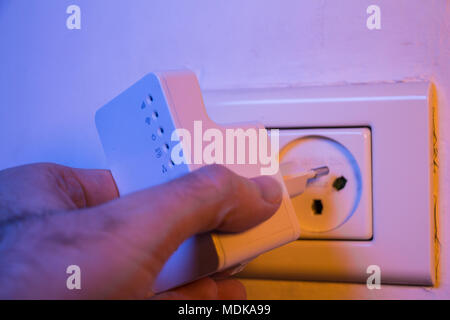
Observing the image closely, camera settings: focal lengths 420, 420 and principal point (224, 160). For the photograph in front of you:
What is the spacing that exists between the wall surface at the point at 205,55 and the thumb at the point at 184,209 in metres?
0.14

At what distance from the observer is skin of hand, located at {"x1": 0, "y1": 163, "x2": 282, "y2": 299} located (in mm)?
273

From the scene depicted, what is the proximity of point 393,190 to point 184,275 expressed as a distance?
199 millimetres

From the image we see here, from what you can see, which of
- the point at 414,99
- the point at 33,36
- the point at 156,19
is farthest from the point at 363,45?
the point at 33,36

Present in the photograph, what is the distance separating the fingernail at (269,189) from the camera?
318mm

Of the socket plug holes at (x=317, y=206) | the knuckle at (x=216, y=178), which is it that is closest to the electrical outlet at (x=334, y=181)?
the socket plug holes at (x=317, y=206)

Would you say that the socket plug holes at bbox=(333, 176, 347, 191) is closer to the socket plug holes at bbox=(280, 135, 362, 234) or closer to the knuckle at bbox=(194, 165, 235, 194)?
the socket plug holes at bbox=(280, 135, 362, 234)

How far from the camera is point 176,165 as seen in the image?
31 centimetres

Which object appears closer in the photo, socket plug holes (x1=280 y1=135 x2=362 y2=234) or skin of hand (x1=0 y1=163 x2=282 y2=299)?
skin of hand (x1=0 y1=163 x2=282 y2=299)

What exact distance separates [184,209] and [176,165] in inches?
1.8

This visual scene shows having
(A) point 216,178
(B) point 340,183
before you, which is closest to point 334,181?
(B) point 340,183

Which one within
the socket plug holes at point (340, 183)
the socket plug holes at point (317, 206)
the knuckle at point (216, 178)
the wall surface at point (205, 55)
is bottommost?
the socket plug holes at point (317, 206)

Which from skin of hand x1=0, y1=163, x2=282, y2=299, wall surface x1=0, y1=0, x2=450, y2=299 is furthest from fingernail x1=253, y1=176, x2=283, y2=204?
wall surface x1=0, y1=0, x2=450, y2=299

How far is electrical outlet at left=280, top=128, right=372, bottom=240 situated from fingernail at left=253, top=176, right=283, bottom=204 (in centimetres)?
7

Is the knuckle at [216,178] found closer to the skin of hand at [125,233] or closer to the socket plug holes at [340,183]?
the skin of hand at [125,233]
